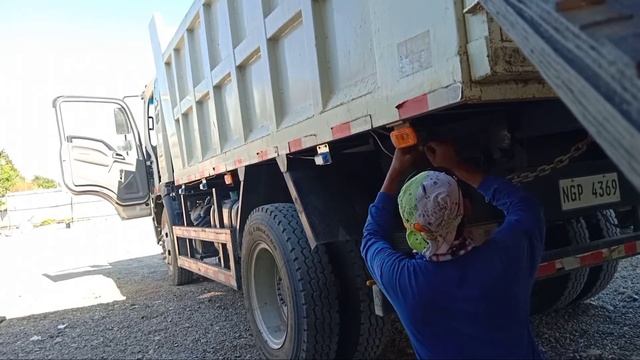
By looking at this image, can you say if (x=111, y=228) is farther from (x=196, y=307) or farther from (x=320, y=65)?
(x=320, y=65)

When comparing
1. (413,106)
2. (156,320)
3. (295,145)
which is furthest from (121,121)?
(413,106)

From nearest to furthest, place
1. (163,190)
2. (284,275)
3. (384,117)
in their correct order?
(384,117), (284,275), (163,190)

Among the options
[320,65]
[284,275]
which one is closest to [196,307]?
[284,275]

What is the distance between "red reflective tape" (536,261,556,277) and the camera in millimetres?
→ 2508

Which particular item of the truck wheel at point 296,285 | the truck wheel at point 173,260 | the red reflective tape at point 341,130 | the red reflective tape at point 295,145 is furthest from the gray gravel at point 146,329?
the red reflective tape at point 341,130

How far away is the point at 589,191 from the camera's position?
106 inches

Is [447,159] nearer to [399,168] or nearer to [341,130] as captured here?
[399,168]

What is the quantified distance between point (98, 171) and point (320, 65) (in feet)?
22.4

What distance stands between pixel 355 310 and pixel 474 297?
1522 millimetres

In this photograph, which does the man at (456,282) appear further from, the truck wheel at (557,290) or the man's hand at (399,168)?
the truck wheel at (557,290)

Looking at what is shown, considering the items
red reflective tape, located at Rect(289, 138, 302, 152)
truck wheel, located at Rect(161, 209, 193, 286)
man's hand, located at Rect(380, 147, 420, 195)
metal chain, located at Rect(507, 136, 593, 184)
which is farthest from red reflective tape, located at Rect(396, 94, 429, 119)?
truck wheel, located at Rect(161, 209, 193, 286)

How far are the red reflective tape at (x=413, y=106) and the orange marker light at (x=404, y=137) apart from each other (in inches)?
2.9

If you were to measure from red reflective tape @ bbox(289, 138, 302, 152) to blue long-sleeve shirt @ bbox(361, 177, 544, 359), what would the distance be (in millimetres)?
1361

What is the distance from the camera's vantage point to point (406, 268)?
5.49ft
